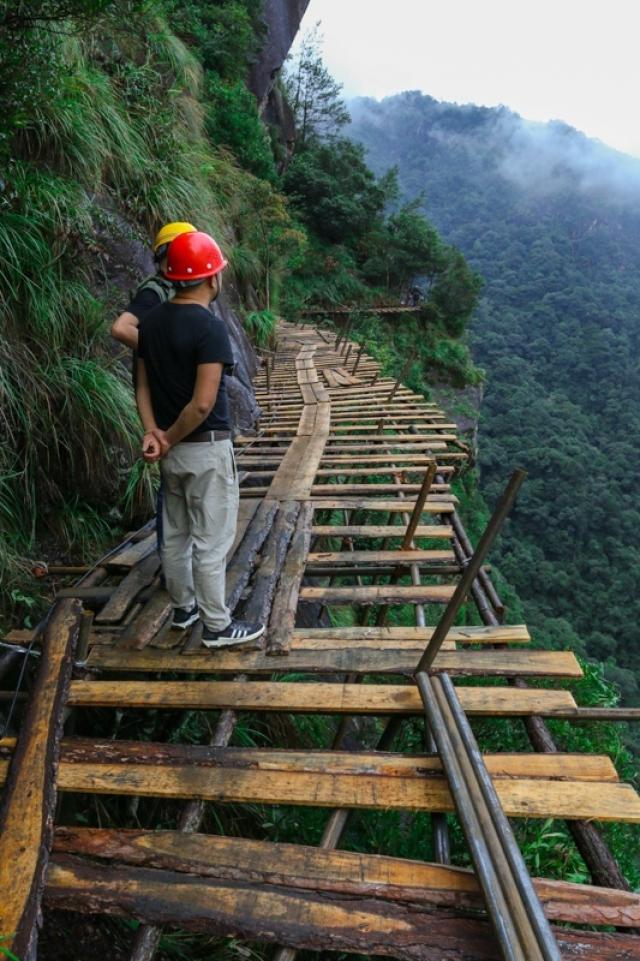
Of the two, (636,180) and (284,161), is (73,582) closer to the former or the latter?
(284,161)

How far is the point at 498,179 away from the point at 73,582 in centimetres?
9242

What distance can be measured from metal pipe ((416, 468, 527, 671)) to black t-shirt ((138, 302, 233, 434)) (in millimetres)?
1061

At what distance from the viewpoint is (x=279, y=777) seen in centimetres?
158

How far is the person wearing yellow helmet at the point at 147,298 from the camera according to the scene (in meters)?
2.32

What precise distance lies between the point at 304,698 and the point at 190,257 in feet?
5.27

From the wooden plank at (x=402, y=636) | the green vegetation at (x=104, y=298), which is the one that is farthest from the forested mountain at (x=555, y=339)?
the wooden plank at (x=402, y=636)

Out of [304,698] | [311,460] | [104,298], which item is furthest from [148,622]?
[104,298]

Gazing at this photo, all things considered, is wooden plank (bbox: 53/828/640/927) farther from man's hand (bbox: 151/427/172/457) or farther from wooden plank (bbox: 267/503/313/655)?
man's hand (bbox: 151/427/172/457)

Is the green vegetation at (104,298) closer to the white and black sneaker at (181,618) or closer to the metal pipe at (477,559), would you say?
the white and black sneaker at (181,618)

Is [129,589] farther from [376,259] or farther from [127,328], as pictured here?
[376,259]

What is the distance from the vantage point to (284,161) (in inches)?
891

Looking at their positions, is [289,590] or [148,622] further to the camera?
[289,590]

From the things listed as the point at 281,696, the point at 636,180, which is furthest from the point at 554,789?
the point at 636,180

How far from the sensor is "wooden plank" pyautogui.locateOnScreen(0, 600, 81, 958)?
3.95 ft
